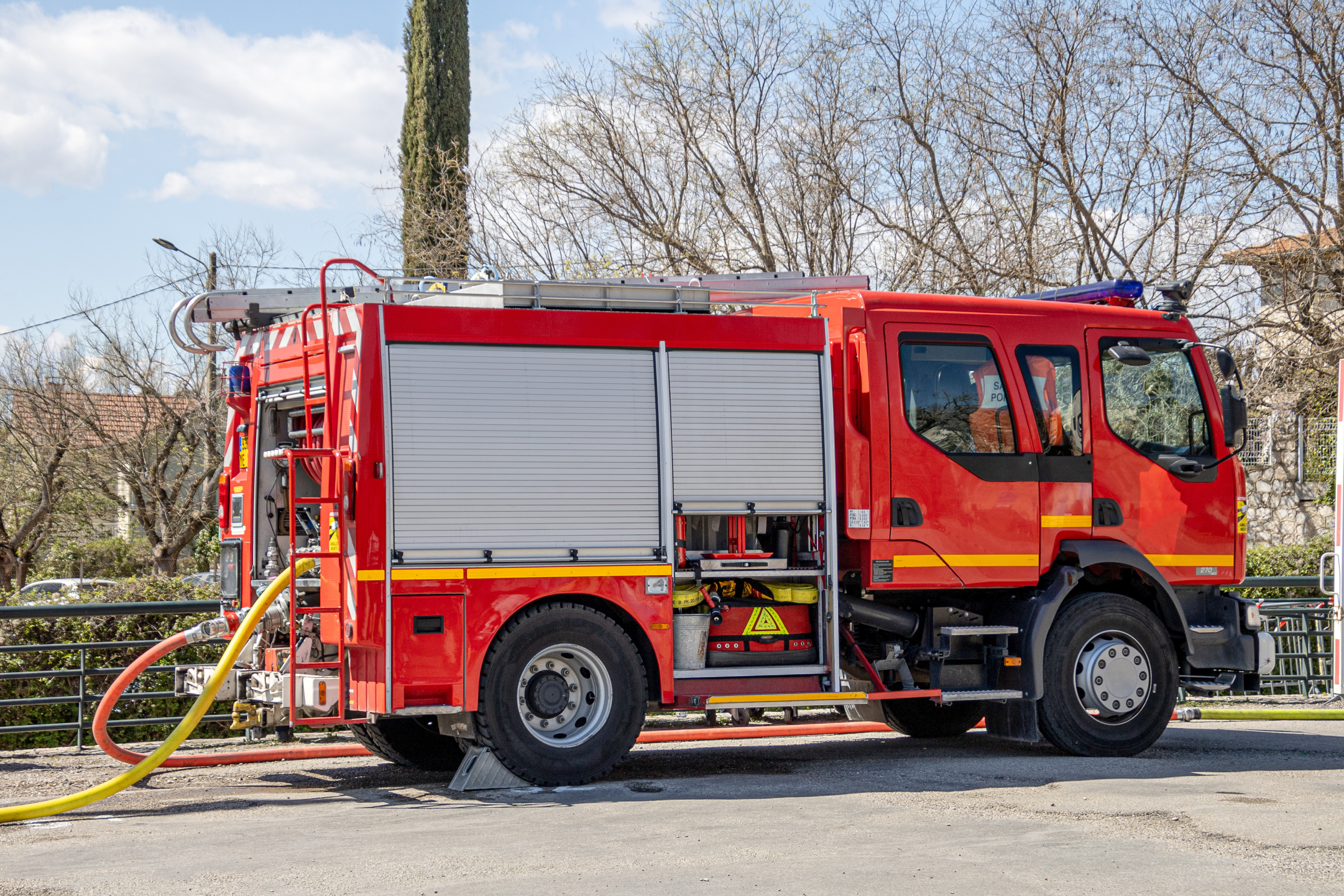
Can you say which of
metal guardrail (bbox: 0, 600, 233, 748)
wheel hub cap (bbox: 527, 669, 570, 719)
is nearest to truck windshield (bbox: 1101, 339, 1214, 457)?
wheel hub cap (bbox: 527, 669, 570, 719)

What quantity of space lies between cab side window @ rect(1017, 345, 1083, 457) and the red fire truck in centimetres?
2

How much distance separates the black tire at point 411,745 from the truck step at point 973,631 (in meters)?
3.43

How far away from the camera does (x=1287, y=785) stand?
857cm

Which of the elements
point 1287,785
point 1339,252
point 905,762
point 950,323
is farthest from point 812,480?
point 1339,252

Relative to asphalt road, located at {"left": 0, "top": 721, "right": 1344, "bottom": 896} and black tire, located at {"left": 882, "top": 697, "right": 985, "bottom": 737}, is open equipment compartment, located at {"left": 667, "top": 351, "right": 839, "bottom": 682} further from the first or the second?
black tire, located at {"left": 882, "top": 697, "right": 985, "bottom": 737}

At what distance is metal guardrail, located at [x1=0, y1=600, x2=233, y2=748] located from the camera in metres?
10.4

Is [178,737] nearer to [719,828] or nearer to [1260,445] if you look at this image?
[719,828]

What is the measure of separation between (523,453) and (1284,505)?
64.6 ft

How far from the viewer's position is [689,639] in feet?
29.2

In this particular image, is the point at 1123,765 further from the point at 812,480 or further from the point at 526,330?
the point at 526,330

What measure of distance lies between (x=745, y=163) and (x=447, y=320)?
36.0 feet

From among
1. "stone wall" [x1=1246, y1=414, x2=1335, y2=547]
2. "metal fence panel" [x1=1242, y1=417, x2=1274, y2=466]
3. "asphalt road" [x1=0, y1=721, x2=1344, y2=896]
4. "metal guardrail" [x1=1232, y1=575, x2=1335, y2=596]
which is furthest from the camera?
"stone wall" [x1=1246, y1=414, x2=1335, y2=547]

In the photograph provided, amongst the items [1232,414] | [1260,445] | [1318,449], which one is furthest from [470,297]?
[1318,449]

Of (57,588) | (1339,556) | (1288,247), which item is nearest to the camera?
(1339,556)
